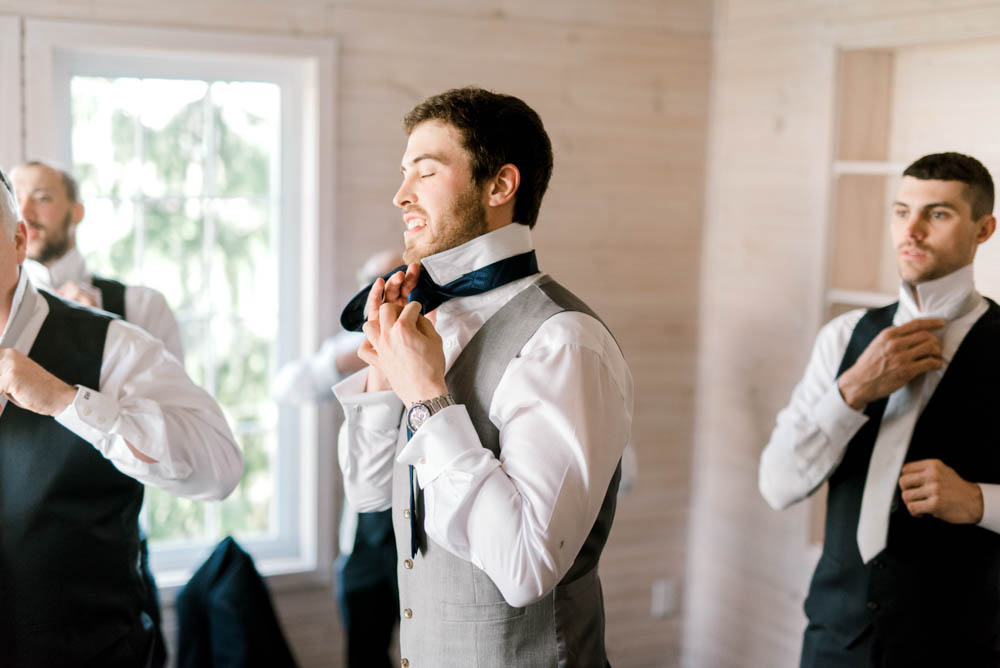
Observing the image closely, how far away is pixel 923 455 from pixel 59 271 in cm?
216

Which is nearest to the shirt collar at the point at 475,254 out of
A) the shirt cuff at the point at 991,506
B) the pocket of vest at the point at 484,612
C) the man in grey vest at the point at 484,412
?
the man in grey vest at the point at 484,412

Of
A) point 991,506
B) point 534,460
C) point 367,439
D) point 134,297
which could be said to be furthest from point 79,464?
point 991,506

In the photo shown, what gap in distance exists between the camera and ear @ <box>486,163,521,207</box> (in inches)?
66.1

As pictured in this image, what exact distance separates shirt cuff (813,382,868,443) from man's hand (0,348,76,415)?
1511 mm

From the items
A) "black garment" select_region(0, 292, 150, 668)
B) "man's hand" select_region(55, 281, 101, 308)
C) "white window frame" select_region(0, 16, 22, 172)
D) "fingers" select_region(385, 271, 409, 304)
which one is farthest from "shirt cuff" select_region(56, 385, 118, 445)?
"white window frame" select_region(0, 16, 22, 172)

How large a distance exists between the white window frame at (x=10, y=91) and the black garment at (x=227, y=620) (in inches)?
49.6

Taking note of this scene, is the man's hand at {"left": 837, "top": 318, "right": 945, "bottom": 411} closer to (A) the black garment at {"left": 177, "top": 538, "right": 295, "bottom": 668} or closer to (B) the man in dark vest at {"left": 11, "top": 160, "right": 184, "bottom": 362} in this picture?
(A) the black garment at {"left": 177, "top": 538, "right": 295, "bottom": 668}

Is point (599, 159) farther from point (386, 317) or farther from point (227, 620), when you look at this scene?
point (386, 317)

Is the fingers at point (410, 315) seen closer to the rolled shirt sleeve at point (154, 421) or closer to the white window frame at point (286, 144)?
the rolled shirt sleeve at point (154, 421)

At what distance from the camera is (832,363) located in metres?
2.34

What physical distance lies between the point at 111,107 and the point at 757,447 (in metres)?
2.34

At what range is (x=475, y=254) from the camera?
66.9 inches

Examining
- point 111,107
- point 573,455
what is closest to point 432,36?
point 111,107

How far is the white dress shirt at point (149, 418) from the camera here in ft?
5.83
